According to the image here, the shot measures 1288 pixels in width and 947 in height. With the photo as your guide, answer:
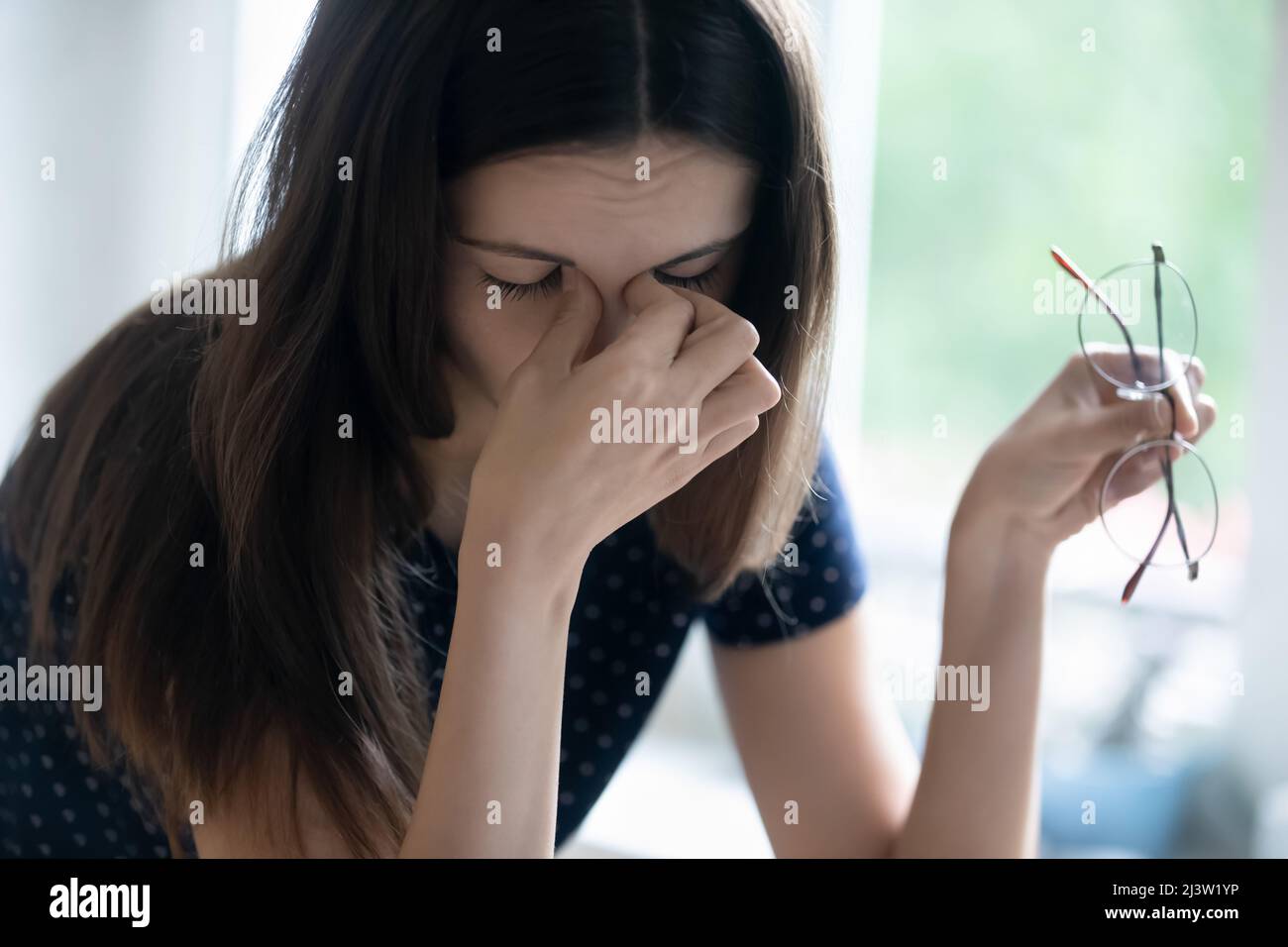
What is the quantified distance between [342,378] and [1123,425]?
0.49 metres

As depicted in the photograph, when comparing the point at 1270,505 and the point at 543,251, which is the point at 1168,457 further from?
the point at 1270,505

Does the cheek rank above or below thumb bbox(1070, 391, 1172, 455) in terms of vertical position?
above

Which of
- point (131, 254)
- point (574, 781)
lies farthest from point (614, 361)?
point (131, 254)

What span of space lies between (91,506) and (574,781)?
0.39m

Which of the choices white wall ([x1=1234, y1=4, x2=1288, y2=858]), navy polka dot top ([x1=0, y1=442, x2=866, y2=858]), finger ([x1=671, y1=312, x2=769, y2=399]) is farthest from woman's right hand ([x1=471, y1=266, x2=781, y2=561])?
white wall ([x1=1234, y1=4, x2=1288, y2=858])

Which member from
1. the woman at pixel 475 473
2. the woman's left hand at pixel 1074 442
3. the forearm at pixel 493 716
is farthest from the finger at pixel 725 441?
the woman's left hand at pixel 1074 442

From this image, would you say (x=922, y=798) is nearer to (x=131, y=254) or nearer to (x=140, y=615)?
(x=140, y=615)

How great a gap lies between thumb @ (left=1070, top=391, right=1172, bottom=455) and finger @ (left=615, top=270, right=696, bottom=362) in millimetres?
283

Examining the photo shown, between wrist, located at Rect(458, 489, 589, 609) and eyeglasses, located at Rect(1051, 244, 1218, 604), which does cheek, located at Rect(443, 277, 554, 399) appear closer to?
wrist, located at Rect(458, 489, 589, 609)

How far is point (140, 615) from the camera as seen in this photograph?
1.95 ft

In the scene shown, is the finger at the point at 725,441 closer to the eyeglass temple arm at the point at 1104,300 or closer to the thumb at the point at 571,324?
the thumb at the point at 571,324

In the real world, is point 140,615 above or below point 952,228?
below

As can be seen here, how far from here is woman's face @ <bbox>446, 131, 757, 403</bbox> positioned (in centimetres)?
54

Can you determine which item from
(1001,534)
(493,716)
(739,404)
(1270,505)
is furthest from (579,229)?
(1270,505)
